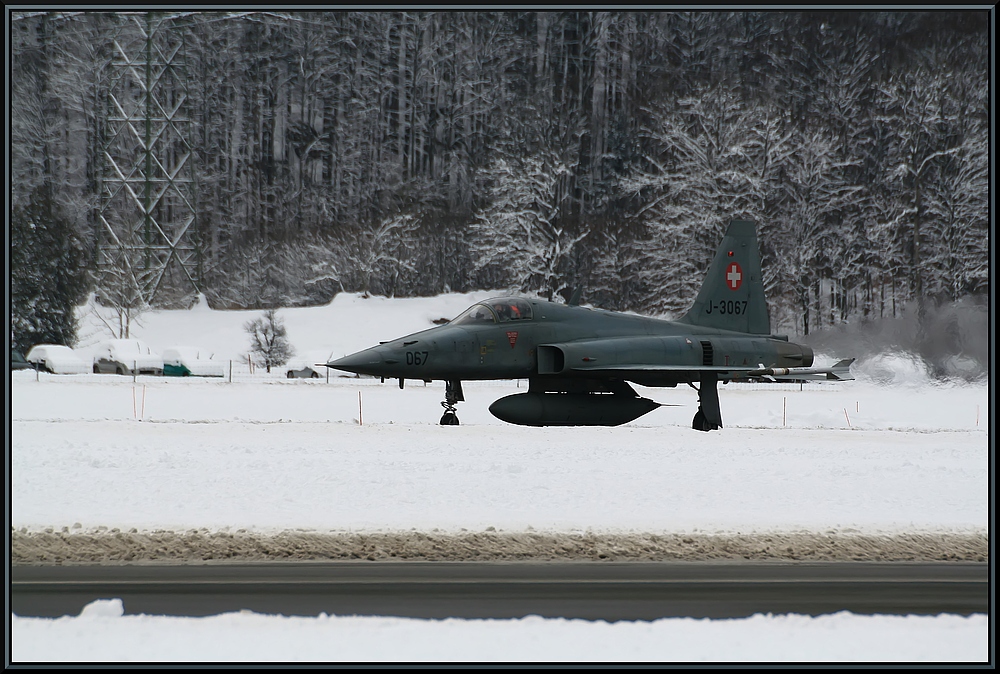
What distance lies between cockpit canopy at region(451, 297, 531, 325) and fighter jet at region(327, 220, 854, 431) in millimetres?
19

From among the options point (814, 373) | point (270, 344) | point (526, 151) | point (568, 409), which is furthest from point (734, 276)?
point (526, 151)

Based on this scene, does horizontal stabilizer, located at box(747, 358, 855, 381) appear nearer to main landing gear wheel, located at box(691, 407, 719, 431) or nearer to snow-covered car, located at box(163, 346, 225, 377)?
main landing gear wheel, located at box(691, 407, 719, 431)

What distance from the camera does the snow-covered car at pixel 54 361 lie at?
1260 inches

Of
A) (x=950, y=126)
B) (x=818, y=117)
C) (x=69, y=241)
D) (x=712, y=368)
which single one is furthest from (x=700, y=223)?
(x=69, y=241)

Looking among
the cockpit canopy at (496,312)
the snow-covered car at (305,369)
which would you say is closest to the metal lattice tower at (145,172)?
the snow-covered car at (305,369)

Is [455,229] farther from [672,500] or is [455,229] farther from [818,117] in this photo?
→ [672,500]

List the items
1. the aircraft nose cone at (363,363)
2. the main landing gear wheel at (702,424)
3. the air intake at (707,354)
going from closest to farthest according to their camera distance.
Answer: the aircraft nose cone at (363,363) < the air intake at (707,354) < the main landing gear wheel at (702,424)

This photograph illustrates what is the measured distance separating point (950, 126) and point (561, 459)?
34085mm

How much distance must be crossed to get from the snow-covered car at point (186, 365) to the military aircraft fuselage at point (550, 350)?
64.6 feet

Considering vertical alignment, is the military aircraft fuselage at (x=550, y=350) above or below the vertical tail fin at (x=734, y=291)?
below

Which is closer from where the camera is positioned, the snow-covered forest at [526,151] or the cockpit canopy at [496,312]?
the cockpit canopy at [496,312]

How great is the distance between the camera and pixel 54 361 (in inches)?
1264

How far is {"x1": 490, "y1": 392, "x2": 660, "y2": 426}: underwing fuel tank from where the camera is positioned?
15.1 meters

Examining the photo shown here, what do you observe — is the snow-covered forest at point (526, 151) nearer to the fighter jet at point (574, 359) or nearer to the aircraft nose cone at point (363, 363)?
the fighter jet at point (574, 359)
